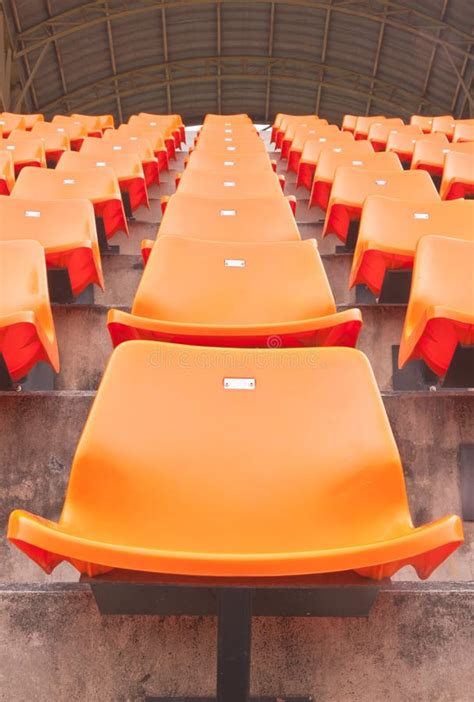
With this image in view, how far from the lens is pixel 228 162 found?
5.70 meters

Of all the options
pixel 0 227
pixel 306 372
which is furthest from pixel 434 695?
pixel 0 227

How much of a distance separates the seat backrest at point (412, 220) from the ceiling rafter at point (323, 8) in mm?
15713

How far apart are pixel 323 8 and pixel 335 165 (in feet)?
47.6

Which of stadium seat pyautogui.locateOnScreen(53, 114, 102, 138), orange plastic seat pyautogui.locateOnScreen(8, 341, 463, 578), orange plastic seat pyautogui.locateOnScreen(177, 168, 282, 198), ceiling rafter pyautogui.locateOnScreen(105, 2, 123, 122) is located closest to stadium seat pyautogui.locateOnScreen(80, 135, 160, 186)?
orange plastic seat pyautogui.locateOnScreen(177, 168, 282, 198)

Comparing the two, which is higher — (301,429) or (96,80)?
(301,429)

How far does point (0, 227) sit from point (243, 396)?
2290mm

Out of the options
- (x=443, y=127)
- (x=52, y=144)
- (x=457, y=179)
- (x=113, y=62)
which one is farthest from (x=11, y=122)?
(x=113, y=62)

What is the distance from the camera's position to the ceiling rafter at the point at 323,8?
17016 mm

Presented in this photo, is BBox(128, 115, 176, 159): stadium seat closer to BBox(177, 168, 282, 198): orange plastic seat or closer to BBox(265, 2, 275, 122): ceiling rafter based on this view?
BBox(177, 168, 282, 198): orange plastic seat

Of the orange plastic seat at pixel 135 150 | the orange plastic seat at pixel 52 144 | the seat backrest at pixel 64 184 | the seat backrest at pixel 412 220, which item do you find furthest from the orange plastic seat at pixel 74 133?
the seat backrest at pixel 412 220

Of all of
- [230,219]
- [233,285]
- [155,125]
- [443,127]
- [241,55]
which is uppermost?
[233,285]

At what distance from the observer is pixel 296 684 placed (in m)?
1.53

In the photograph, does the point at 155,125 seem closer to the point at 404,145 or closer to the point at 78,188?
the point at 404,145

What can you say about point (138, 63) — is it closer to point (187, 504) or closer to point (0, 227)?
point (0, 227)
